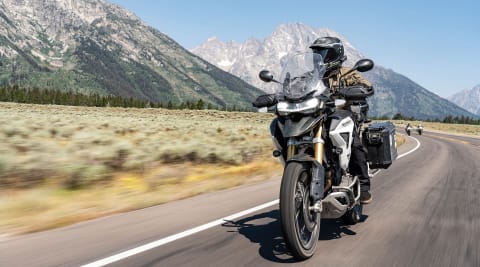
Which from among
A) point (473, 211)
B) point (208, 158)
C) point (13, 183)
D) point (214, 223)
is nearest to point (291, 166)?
point (214, 223)

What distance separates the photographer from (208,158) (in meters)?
13.9

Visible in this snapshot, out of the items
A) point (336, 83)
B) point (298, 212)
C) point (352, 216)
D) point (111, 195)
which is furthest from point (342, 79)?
point (111, 195)

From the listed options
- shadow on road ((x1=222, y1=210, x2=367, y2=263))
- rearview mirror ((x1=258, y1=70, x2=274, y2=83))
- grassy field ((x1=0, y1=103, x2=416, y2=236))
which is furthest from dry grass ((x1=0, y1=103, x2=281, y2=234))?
rearview mirror ((x1=258, y1=70, x2=274, y2=83))

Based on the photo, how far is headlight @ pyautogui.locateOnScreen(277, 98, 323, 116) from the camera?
4.32 meters

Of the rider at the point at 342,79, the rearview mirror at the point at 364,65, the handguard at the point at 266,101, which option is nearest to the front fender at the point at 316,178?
the handguard at the point at 266,101

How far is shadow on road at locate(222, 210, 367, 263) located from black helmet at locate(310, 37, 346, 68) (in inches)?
76.8

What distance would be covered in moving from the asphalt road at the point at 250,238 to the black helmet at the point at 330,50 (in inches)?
77.9

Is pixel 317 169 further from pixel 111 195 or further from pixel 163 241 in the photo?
pixel 111 195

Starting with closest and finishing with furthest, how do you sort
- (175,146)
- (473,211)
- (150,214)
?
(150,214), (473,211), (175,146)

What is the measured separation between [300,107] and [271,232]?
177 cm

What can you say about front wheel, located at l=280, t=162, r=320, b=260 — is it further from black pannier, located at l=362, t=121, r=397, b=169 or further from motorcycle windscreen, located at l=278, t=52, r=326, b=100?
black pannier, located at l=362, t=121, r=397, b=169

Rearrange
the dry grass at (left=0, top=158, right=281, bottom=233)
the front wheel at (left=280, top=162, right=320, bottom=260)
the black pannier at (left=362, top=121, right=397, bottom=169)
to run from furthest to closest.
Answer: the black pannier at (left=362, top=121, right=397, bottom=169) < the dry grass at (left=0, top=158, right=281, bottom=233) < the front wheel at (left=280, top=162, right=320, bottom=260)

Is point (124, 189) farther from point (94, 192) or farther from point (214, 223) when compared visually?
point (214, 223)

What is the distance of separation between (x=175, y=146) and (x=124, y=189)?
5.19 meters
